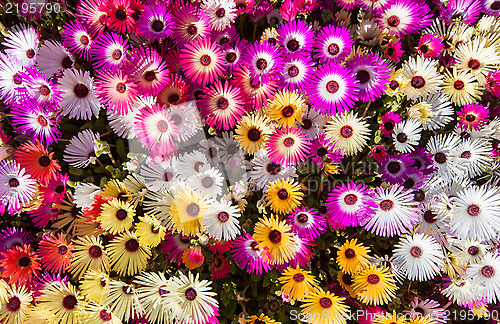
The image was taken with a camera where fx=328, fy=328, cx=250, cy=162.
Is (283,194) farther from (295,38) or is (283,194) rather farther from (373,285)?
(295,38)

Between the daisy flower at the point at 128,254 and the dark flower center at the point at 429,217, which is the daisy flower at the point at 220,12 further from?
the dark flower center at the point at 429,217

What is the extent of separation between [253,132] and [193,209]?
0.38m

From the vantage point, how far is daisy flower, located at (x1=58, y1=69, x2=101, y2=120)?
1267 millimetres

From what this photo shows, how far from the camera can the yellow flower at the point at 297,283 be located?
4.09ft

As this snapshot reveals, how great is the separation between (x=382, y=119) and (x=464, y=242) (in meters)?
0.63

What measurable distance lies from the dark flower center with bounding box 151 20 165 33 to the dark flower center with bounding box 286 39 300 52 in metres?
0.51

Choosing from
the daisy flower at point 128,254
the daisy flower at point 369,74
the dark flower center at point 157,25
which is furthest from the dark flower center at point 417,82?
the daisy flower at point 128,254

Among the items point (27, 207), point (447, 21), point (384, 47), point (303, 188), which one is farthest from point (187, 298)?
point (447, 21)

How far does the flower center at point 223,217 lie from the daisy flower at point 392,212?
56 cm

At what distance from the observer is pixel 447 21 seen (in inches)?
59.4

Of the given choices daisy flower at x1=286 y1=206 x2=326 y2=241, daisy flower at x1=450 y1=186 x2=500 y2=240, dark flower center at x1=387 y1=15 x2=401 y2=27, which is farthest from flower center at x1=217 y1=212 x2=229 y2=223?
dark flower center at x1=387 y1=15 x2=401 y2=27

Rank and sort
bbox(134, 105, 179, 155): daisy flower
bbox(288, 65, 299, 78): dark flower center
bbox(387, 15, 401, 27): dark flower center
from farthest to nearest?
bbox(387, 15, 401, 27): dark flower center → bbox(288, 65, 299, 78): dark flower center → bbox(134, 105, 179, 155): daisy flower

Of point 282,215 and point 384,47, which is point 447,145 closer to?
point 384,47

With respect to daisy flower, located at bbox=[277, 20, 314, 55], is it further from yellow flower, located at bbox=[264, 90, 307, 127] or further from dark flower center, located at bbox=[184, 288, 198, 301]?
dark flower center, located at bbox=[184, 288, 198, 301]
